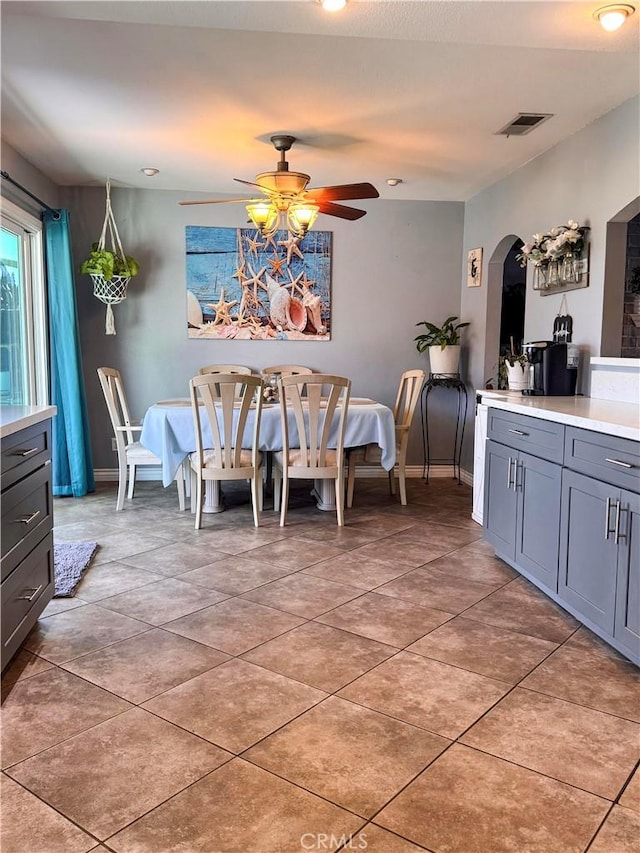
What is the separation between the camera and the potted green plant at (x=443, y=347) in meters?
5.83

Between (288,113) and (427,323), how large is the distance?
2.71 metres

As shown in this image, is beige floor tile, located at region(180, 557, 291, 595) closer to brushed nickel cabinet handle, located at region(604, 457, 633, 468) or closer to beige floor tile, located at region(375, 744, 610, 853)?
beige floor tile, located at region(375, 744, 610, 853)

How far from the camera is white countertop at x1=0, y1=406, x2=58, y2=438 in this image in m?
2.22

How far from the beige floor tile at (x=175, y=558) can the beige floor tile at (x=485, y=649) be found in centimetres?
144

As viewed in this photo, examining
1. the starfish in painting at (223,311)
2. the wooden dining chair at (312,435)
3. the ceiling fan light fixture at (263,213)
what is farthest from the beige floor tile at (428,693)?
the starfish in painting at (223,311)

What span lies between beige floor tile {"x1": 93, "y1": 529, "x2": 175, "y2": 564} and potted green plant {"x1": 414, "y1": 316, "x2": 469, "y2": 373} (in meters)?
2.96

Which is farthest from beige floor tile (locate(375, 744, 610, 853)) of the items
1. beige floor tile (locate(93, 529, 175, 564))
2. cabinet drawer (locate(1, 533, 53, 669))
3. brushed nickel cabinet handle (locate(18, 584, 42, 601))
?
beige floor tile (locate(93, 529, 175, 564))

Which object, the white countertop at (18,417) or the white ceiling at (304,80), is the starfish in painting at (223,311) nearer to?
the white ceiling at (304,80)

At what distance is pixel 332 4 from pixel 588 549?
2261mm

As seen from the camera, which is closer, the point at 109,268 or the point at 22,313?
the point at 22,313

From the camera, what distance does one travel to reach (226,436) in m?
4.23

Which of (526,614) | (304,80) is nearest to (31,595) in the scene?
(526,614)

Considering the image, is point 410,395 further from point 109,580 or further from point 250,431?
point 109,580

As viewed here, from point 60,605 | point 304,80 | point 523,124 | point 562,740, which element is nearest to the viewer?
point 562,740
